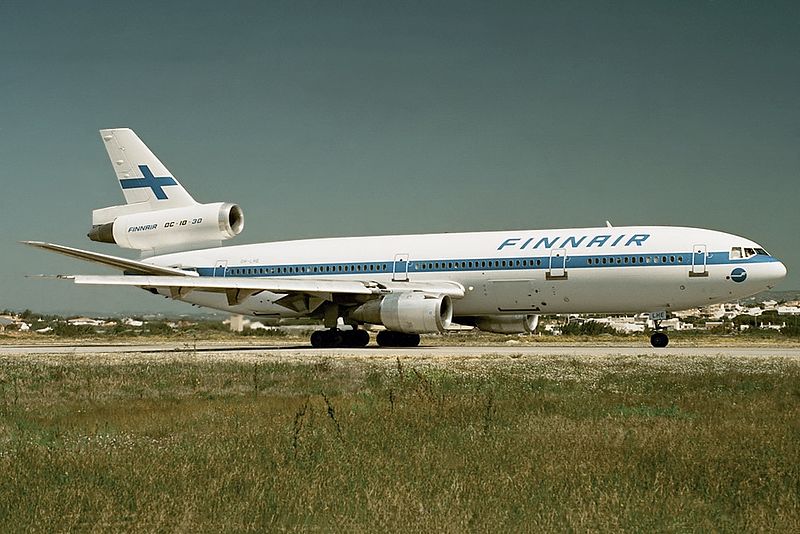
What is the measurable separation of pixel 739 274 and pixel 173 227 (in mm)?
20876

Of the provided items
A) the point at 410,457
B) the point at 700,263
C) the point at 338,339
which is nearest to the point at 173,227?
the point at 338,339

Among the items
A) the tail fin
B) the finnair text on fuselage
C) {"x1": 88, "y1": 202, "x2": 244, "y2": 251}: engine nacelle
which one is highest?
the tail fin

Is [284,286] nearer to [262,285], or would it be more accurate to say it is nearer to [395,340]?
[262,285]

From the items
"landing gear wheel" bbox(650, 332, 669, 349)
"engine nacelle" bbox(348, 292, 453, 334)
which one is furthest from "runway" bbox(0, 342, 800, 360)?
"engine nacelle" bbox(348, 292, 453, 334)

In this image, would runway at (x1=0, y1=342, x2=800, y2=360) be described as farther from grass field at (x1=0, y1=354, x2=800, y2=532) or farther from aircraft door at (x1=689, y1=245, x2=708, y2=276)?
grass field at (x1=0, y1=354, x2=800, y2=532)

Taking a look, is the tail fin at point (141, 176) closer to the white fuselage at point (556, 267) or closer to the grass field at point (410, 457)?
the white fuselage at point (556, 267)

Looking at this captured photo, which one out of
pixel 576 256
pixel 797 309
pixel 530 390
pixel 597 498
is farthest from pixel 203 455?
pixel 797 309

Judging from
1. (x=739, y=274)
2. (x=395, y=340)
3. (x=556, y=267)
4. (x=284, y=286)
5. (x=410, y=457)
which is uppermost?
(x=556, y=267)


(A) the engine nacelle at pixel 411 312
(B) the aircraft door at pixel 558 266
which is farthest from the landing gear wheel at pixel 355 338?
(B) the aircraft door at pixel 558 266

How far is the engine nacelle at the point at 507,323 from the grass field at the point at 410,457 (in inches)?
636

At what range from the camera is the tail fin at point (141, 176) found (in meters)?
35.6

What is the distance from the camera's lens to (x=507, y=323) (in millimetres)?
31906

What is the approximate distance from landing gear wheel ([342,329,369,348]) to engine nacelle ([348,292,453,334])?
2520mm

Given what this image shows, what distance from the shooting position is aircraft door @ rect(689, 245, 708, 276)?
27.1 metres
